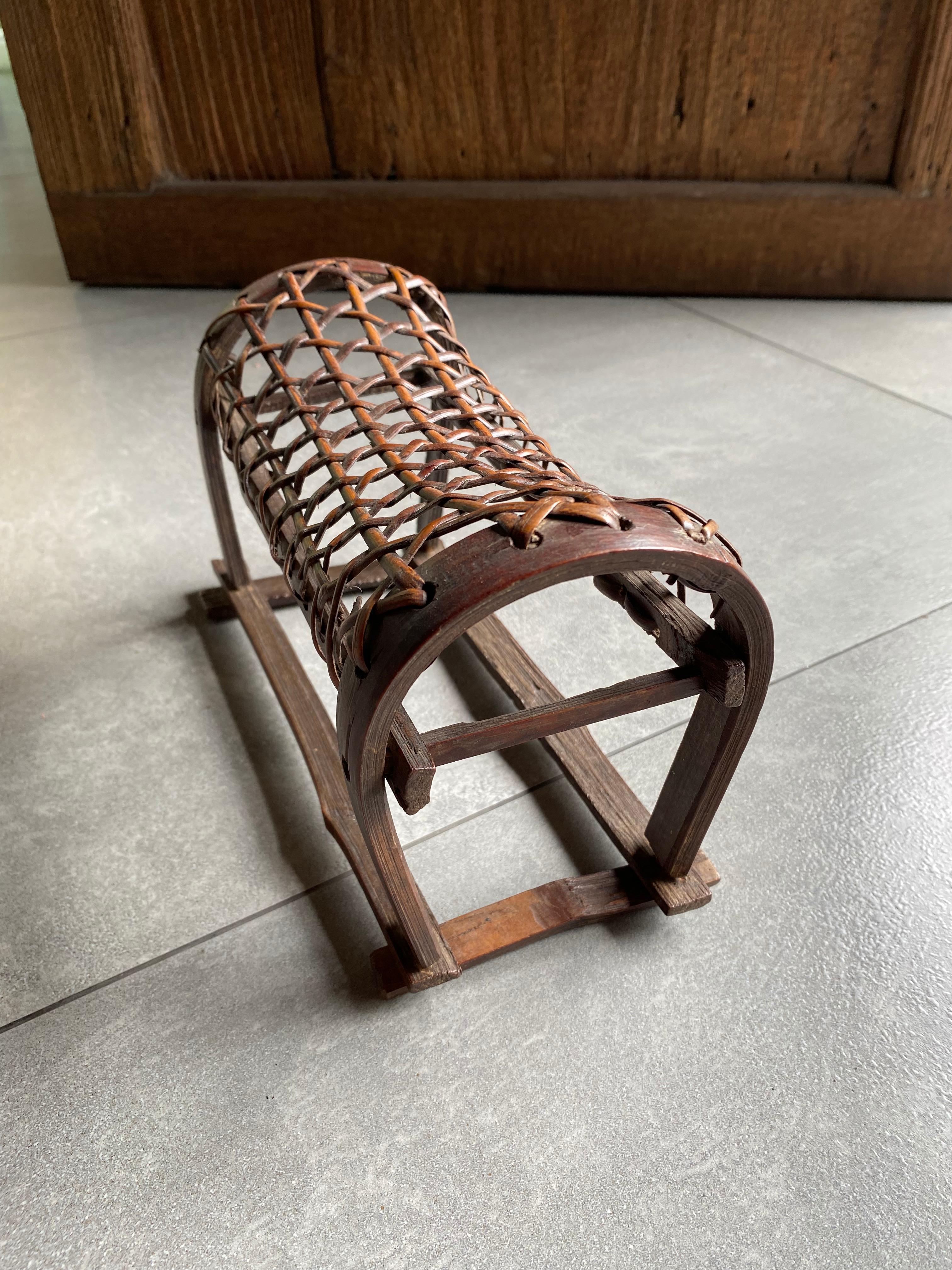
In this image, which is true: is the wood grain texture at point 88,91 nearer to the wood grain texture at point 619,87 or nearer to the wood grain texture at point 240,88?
the wood grain texture at point 240,88

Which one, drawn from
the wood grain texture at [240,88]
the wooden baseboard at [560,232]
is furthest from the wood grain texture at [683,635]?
the wood grain texture at [240,88]

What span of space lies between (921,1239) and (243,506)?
1.33 metres

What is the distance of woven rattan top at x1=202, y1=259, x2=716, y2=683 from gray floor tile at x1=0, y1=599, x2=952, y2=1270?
328mm

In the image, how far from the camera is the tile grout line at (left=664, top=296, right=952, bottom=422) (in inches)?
72.5

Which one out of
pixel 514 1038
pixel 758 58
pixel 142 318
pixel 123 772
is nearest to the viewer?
pixel 514 1038

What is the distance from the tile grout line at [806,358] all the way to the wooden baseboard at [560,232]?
0.27 ft

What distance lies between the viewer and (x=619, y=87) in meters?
2.05

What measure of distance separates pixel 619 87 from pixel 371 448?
164cm

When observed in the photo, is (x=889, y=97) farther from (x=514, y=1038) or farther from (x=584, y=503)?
(x=514, y=1038)

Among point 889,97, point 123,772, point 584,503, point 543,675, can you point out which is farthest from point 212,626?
point 889,97

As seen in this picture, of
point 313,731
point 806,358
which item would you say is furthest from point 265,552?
point 806,358

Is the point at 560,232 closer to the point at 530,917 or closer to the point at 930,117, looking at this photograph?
the point at 930,117

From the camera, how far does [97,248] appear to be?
2.38 metres

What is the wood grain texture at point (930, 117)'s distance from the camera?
1.88 metres
